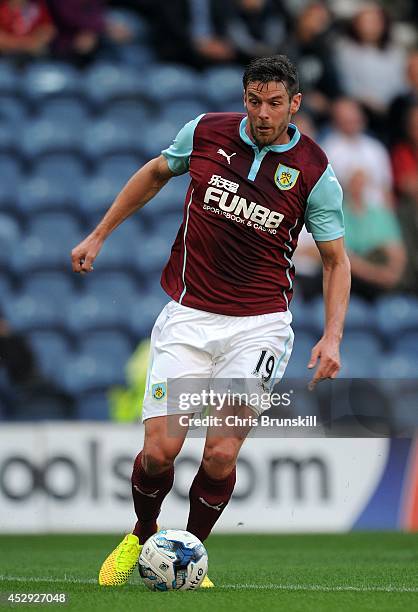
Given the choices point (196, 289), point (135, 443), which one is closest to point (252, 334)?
point (196, 289)

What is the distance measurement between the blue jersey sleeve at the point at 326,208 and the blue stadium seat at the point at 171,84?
283 inches

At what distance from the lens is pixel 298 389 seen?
9.41 m

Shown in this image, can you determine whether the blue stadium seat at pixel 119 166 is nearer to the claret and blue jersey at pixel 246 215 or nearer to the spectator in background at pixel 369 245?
the spectator in background at pixel 369 245

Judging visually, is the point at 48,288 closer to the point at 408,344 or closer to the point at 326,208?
the point at 408,344

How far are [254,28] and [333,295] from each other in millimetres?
7470

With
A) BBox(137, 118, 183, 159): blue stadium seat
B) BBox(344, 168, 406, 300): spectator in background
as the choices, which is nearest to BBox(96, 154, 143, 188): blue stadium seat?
BBox(137, 118, 183, 159): blue stadium seat

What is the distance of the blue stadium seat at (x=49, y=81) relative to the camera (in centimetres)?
1230

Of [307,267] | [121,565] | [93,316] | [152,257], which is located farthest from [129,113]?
[121,565]

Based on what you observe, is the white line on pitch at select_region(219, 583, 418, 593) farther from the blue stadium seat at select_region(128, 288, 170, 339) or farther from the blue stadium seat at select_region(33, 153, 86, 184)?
the blue stadium seat at select_region(33, 153, 86, 184)

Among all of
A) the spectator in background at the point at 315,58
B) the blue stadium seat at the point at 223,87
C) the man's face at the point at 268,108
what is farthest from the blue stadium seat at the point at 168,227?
the man's face at the point at 268,108

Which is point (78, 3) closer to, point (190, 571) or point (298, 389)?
point (298, 389)

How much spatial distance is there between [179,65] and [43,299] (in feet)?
10.2

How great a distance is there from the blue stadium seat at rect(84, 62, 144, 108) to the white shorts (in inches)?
282

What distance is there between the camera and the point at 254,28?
1231 centimetres
